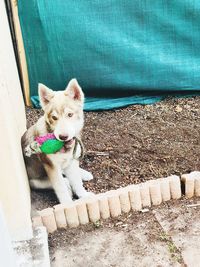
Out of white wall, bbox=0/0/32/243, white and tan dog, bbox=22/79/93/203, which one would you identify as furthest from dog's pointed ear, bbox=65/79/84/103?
white wall, bbox=0/0/32/243

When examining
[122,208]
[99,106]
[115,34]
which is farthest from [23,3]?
[122,208]

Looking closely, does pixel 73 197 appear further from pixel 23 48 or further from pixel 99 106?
pixel 23 48

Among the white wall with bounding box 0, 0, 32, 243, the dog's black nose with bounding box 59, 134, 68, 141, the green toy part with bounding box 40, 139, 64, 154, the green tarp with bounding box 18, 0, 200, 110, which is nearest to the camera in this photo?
the white wall with bounding box 0, 0, 32, 243

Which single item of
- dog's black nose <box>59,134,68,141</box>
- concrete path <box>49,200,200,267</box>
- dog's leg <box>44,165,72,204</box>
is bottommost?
concrete path <box>49,200,200,267</box>

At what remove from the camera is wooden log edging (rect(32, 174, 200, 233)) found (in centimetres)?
355

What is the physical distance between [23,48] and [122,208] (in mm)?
2364

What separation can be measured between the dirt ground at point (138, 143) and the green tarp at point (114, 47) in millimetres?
224

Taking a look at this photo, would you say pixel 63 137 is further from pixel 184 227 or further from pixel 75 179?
pixel 184 227

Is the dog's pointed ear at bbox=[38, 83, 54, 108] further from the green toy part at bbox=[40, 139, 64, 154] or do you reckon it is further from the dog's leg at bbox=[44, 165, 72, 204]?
the dog's leg at bbox=[44, 165, 72, 204]

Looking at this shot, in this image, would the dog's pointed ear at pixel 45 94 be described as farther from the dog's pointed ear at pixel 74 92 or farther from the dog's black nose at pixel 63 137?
the dog's black nose at pixel 63 137

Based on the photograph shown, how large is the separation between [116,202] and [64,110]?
841 millimetres

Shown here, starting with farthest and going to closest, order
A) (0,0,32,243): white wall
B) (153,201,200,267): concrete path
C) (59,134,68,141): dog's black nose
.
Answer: (59,134,68,141): dog's black nose → (153,201,200,267): concrete path → (0,0,32,243): white wall

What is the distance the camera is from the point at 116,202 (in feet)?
11.9

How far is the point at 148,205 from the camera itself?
3.72 metres
